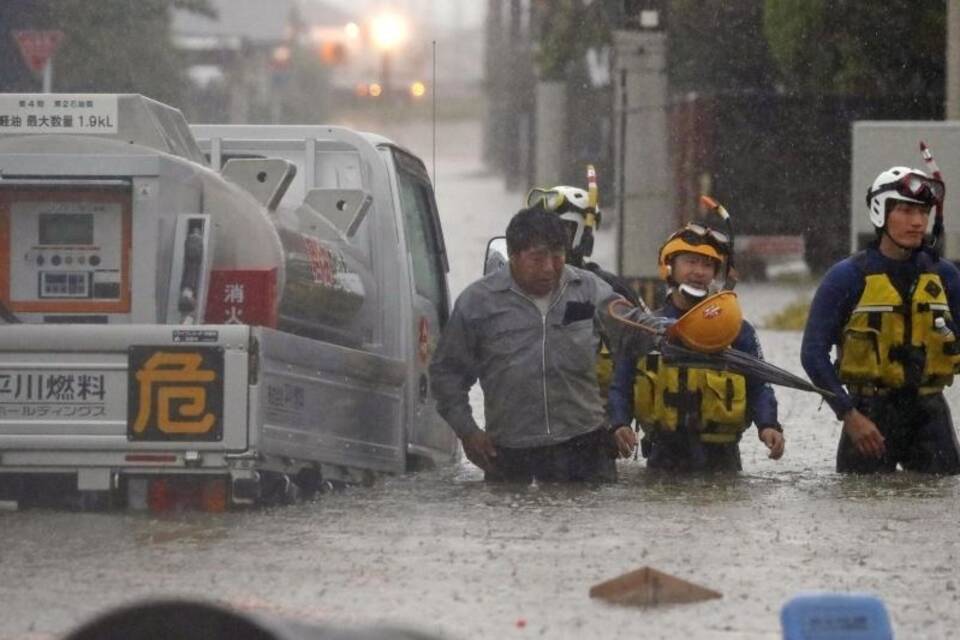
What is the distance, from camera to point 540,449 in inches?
418

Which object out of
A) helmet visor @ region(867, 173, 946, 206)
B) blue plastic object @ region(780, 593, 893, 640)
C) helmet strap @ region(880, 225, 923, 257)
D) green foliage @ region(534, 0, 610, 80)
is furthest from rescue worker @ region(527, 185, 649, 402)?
green foliage @ region(534, 0, 610, 80)

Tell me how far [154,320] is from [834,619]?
4353 millimetres

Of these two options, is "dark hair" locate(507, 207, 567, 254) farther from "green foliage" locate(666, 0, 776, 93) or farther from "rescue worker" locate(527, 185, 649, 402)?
"green foliage" locate(666, 0, 776, 93)

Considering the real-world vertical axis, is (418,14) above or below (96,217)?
above

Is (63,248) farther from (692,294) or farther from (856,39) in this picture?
(856,39)

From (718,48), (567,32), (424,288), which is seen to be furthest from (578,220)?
(567,32)

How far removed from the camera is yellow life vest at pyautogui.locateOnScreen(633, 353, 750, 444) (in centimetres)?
1053

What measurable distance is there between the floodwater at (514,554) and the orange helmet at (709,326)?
626mm

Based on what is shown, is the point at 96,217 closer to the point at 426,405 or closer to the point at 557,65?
the point at 426,405

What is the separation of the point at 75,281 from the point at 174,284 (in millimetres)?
391

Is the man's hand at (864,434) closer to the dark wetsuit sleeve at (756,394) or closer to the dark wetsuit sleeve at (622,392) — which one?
the dark wetsuit sleeve at (756,394)

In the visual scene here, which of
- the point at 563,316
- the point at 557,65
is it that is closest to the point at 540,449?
the point at 563,316

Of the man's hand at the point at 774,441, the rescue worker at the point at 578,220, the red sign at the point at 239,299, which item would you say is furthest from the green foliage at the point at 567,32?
the red sign at the point at 239,299

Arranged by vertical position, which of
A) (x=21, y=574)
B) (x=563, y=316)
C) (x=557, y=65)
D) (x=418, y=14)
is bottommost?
(x=21, y=574)
